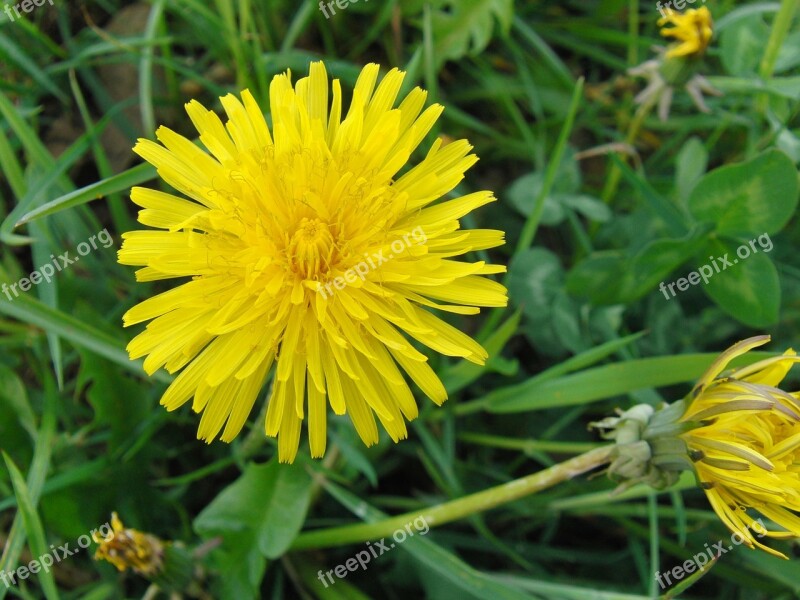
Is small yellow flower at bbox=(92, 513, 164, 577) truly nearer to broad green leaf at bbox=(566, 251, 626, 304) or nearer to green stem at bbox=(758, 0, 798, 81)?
broad green leaf at bbox=(566, 251, 626, 304)

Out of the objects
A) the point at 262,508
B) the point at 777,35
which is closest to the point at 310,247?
the point at 262,508

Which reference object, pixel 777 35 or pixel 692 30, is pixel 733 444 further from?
pixel 777 35

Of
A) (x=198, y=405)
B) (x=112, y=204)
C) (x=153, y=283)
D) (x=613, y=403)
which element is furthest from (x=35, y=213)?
(x=613, y=403)

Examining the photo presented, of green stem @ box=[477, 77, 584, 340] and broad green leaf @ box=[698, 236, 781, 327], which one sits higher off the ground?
green stem @ box=[477, 77, 584, 340]

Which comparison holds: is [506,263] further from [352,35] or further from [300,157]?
[300,157]

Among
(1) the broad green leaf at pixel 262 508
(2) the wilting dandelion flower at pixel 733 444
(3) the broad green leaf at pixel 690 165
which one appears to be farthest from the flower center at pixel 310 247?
(3) the broad green leaf at pixel 690 165

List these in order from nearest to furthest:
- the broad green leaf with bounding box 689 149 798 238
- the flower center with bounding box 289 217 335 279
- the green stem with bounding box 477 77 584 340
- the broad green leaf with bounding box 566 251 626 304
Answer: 1. the flower center with bounding box 289 217 335 279
2. the broad green leaf with bounding box 689 149 798 238
3. the green stem with bounding box 477 77 584 340
4. the broad green leaf with bounding box 566 251 626 304

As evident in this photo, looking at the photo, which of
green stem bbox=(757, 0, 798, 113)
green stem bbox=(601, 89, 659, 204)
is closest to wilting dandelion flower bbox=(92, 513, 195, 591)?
green stem bbox=(601, 89, 659, 204)
